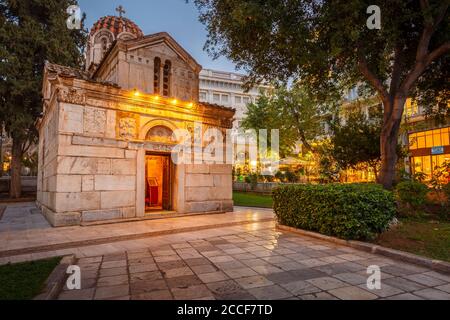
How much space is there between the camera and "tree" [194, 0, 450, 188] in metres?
8.95

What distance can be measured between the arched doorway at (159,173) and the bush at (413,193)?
9.49 metres

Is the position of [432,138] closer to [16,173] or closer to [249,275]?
[249,275]

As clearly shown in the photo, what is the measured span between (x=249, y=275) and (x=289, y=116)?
25.0 m

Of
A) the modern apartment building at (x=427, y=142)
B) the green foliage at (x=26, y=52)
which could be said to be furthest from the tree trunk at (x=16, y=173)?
the modern apartment building at (x=427, y=142)

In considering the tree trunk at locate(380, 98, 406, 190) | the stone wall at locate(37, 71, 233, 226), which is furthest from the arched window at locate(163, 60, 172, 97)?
the tree trunk at locate(380, 98, 406, 190)

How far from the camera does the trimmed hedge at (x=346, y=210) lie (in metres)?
7.14

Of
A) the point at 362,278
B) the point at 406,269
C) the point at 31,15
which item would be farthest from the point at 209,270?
the point at 31,15

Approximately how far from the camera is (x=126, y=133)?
36.5ft

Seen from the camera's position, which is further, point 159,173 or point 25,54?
point 25,54

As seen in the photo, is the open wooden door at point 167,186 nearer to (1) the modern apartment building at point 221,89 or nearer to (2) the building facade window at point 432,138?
(2) the building facade window at point 432,138

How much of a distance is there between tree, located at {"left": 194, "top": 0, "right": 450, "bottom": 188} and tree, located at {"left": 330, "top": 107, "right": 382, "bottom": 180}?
2.90 meters

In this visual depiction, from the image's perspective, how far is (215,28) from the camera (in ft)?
37.3

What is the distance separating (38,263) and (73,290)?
1806 mm

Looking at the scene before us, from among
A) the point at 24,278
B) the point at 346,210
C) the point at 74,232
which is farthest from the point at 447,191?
the point at 74,232
